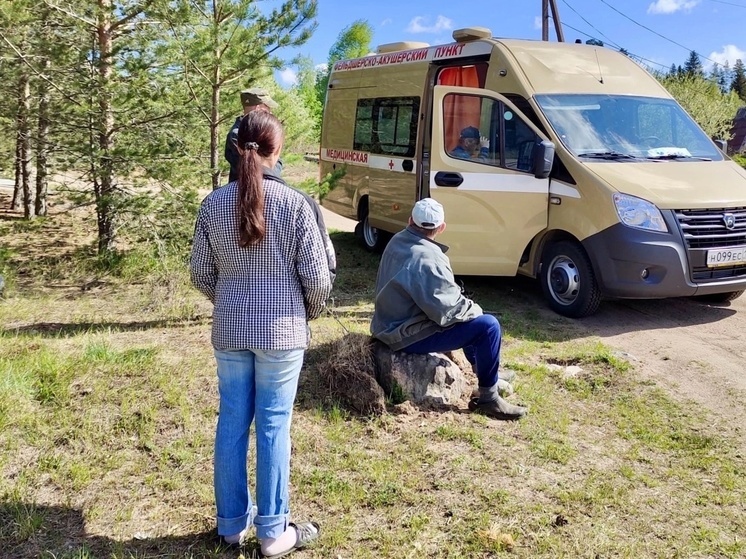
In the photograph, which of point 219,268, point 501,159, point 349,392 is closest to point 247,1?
point 501,159

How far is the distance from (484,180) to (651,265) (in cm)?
179

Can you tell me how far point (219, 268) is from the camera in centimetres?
274

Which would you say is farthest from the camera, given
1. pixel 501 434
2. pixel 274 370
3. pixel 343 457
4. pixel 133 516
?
pixel 501 434

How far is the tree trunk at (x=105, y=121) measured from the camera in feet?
22.5

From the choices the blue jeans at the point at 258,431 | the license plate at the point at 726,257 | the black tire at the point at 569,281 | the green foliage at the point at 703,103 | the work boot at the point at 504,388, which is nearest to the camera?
the blue jeans at the point at 258,431

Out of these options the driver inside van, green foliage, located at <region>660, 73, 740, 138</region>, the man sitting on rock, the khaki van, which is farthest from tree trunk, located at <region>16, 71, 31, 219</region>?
green foliage, located at <region>660, 73, 740, 138</region>

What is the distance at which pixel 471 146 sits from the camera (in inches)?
272

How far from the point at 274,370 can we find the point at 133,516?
115cm

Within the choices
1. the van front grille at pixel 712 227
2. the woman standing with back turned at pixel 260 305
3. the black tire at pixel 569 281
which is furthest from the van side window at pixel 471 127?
the woman standing with back turned at pixel 260 305

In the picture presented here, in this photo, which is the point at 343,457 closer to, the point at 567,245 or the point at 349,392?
the point at 349,392

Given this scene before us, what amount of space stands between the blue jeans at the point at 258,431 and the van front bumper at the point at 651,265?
4085mm

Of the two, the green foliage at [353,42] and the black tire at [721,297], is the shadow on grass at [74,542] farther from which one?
the green foliage at [353,42]

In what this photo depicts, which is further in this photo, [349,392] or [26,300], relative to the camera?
[26,300]

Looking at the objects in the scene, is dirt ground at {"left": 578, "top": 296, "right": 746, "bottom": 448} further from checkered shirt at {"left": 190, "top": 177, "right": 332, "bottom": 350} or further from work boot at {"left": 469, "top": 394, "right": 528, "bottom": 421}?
checkered shirt at {"left": 190, "top": 177, "right": 332, "bottom": 350}
